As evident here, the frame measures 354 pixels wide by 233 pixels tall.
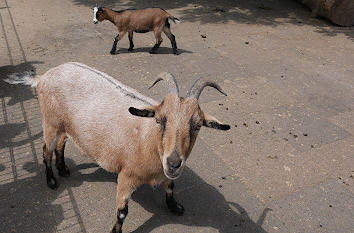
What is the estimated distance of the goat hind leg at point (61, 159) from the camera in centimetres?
587

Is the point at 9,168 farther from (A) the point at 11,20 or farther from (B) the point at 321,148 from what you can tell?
(A) the point at 11,20

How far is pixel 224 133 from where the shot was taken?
7.59 metres

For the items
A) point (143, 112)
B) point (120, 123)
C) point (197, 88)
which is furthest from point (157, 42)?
point (143, 112)

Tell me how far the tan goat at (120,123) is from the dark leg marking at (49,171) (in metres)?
0.02

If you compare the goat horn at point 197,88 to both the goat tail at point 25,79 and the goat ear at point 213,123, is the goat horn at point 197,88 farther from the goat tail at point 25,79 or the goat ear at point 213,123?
the goat tail at point 25,79

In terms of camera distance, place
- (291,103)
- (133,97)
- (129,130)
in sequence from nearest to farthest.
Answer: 1. (129,130)
2. (133,97)
3. (291,103)

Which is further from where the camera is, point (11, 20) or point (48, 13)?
point (48, 13)

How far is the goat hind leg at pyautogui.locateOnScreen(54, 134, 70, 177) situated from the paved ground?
0.18 metres

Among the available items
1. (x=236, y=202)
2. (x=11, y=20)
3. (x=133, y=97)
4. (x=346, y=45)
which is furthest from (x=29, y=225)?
(x=346, y=45)

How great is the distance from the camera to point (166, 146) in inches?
154

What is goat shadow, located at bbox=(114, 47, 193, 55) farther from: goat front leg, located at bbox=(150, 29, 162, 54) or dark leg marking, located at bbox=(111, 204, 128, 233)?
dark leg marking, located at bbox=(111, 204, 128, 233)

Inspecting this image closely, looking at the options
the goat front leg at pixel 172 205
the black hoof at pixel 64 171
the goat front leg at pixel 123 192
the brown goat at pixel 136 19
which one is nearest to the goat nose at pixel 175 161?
the goat front leg at pixel 123 192

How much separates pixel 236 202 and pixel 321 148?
2.79 metres

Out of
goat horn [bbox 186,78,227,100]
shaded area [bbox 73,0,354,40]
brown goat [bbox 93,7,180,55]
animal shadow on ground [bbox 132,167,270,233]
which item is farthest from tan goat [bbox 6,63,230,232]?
shaded area [bbox 73,0,354,40]
